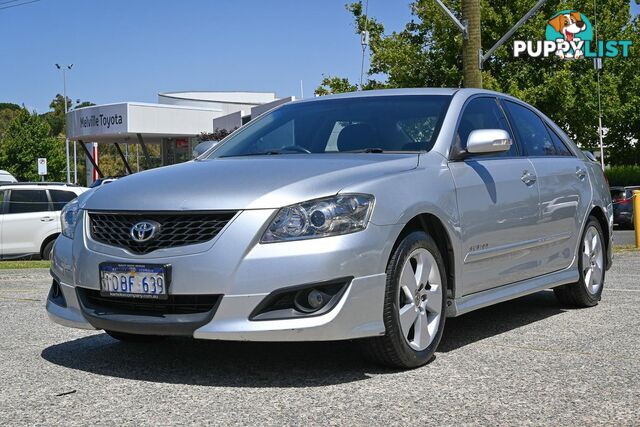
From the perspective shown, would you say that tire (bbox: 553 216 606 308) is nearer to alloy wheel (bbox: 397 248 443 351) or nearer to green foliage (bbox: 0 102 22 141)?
alloy wheel (bbox: 397 248 443 351)

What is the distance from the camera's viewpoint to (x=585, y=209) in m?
7.13

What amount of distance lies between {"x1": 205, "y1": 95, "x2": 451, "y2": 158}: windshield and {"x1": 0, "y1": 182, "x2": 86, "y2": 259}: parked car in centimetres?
1075

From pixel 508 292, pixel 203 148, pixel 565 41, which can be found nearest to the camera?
pixel 508 292

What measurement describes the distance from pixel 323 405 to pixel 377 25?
36.3 metres

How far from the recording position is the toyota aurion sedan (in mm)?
4375

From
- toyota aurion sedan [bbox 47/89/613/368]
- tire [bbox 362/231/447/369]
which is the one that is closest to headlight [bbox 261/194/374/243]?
toyota aurion sedan [bbox 47/89/613/368]

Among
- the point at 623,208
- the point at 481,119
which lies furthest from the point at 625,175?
the point at 481,119

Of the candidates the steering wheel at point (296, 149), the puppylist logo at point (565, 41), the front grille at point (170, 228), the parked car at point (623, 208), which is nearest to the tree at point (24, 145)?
the puppylist logo at point (565, 41)

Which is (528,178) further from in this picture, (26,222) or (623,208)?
(623,208)

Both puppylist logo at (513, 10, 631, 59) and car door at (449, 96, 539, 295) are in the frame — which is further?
puppylist logo at (513, 10, 631, 59)

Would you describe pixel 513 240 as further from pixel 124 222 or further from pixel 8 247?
pixel 8 247

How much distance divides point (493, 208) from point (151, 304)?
2.27m

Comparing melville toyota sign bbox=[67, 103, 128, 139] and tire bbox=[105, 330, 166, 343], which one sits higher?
melville toyota sign bbox=[67, 103, 128, 139]

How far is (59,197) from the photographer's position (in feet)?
54.5
